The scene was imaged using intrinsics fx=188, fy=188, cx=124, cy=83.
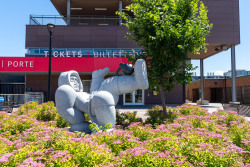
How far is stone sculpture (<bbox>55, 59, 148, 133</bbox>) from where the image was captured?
521 centimetres

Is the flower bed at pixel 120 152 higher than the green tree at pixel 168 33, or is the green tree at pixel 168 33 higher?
the green tree at pixel 168 33

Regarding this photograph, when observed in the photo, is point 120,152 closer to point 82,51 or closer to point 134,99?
point 134,99

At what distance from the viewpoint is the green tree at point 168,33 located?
741 centimetres

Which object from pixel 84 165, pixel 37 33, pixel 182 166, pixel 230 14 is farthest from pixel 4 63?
pixel 230 14

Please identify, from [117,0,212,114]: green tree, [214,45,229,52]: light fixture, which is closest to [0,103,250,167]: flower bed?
[117,0,212,114]: green tree

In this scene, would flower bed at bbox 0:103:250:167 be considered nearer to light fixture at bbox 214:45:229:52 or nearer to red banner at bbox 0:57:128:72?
red banner at bbox 0:57:128:72

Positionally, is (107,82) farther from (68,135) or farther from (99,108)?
(68,135)

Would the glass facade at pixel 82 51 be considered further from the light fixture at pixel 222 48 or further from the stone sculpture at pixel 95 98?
the stone sculpture at pixel 95 98

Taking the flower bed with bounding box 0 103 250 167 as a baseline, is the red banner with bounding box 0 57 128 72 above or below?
above

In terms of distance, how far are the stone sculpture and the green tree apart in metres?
2.55

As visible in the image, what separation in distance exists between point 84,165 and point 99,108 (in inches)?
95.4

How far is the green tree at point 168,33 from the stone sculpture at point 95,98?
255 centimetres

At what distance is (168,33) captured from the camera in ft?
24.1

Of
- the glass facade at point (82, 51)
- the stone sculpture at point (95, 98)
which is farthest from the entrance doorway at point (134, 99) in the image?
the stone sculpture at point (95, 98)
